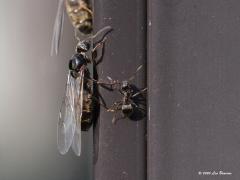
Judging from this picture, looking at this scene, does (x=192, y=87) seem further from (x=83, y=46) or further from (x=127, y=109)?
(x=83, y=46)

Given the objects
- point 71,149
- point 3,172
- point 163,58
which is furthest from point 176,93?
point 3,172

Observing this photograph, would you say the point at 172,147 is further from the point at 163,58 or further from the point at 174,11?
the point at 174,11

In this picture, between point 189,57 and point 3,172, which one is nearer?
point 189,57

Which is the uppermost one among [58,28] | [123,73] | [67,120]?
[58,28]

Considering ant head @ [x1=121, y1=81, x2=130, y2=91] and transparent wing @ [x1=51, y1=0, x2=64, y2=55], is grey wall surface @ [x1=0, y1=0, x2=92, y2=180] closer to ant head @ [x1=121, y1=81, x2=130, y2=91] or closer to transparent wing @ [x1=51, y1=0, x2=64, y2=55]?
transparent wing @ [x1=51, y1=0, x2=64, y2=55]

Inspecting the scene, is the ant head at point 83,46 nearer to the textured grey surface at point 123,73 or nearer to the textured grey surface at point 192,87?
the textured grey surface at point 123,73

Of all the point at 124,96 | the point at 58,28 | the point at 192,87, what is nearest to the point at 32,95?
the point at 58,28

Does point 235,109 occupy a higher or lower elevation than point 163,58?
lower
